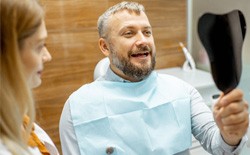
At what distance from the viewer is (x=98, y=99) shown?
1.32 metres

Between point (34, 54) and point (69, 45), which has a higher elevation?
point (34, 54)

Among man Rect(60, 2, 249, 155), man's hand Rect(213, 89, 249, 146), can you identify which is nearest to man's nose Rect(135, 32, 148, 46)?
man Rect(60, 2, 249, 155)

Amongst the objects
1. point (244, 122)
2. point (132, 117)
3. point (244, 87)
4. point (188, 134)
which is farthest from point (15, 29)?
point (244, 87)

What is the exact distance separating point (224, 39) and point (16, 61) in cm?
46

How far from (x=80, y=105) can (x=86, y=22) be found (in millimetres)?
966

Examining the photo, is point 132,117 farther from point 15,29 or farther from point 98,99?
point 15,29

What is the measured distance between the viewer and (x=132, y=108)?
130 centimetres

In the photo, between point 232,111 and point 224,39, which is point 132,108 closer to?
point 232,111

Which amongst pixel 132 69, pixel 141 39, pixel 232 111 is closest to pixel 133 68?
pixel 132 69

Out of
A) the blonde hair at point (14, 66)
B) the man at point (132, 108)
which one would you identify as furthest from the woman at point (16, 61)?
the man at point (132, 108)

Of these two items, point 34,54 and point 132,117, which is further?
point 132,117

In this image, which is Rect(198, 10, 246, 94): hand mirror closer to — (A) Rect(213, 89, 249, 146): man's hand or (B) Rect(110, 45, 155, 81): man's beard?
(A) Rect(213, 89, 249, 146): man's hand

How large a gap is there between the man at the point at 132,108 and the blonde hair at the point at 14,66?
552 millimetres

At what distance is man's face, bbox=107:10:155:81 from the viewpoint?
4.33 ft
